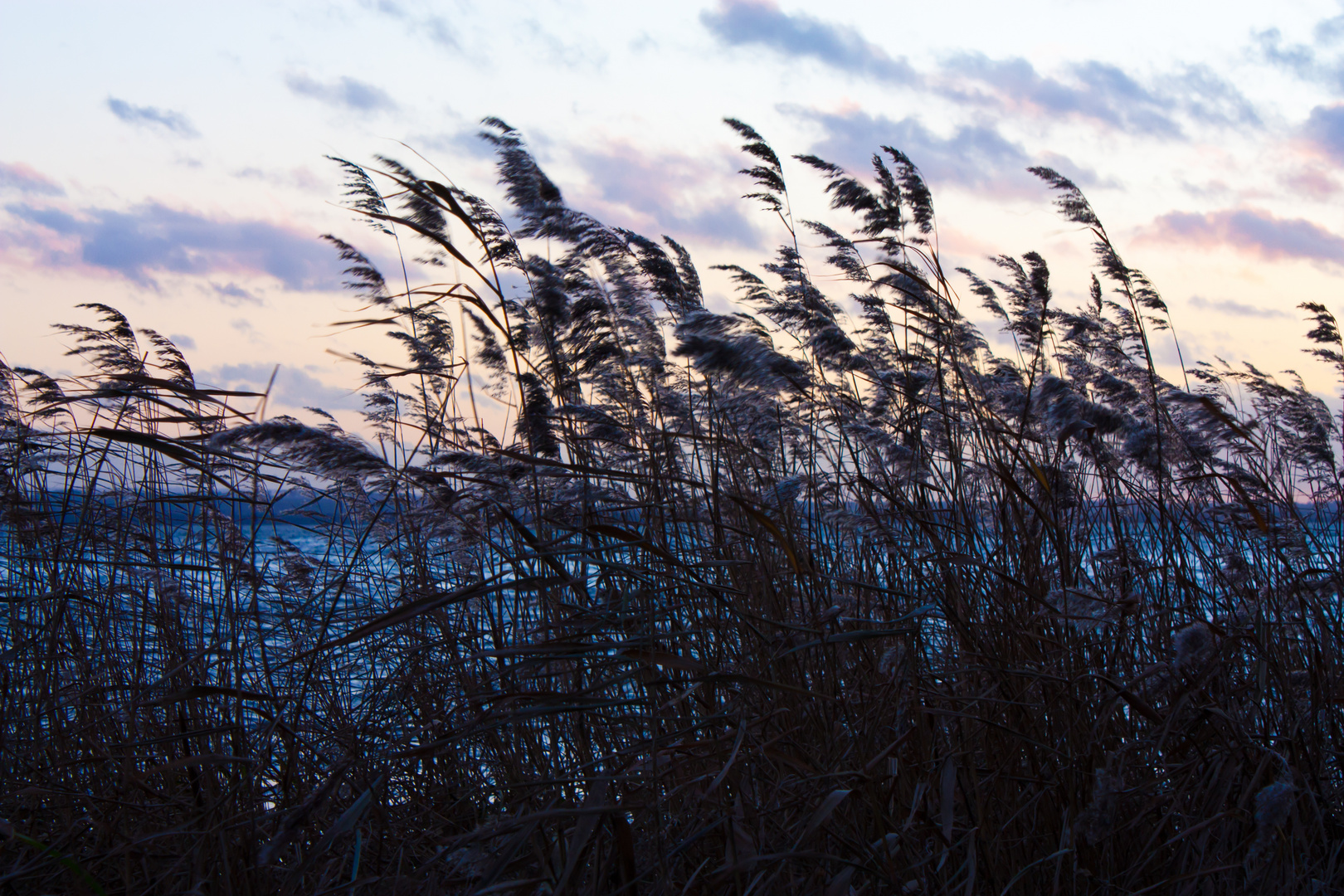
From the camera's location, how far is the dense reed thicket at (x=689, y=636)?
171 centimetres

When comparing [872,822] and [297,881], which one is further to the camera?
[872,822]

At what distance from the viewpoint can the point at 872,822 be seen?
74.4 inches

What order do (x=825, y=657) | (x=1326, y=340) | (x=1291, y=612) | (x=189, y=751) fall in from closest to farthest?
(x=825, y=657) < (x=189, y=751) < (x=1291, y=612) < (x=1326, y=340)

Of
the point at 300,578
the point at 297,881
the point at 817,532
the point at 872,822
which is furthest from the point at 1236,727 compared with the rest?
the point at 300,578

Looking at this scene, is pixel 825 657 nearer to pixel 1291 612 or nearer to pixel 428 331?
pixel 1291 612

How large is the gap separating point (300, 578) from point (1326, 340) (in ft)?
18.7

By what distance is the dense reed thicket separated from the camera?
171 cm

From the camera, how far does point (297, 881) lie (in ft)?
5.38

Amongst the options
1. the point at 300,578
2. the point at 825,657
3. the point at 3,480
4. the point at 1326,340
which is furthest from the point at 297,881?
the point at 1326,340

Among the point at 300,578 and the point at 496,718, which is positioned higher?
the point at 300,578

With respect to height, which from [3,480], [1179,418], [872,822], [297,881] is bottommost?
[872,822]

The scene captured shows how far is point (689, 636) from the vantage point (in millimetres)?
2207

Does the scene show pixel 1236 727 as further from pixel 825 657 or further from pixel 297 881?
pixel 297 881

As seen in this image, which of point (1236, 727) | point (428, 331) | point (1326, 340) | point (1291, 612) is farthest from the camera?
point (1326, 340)
